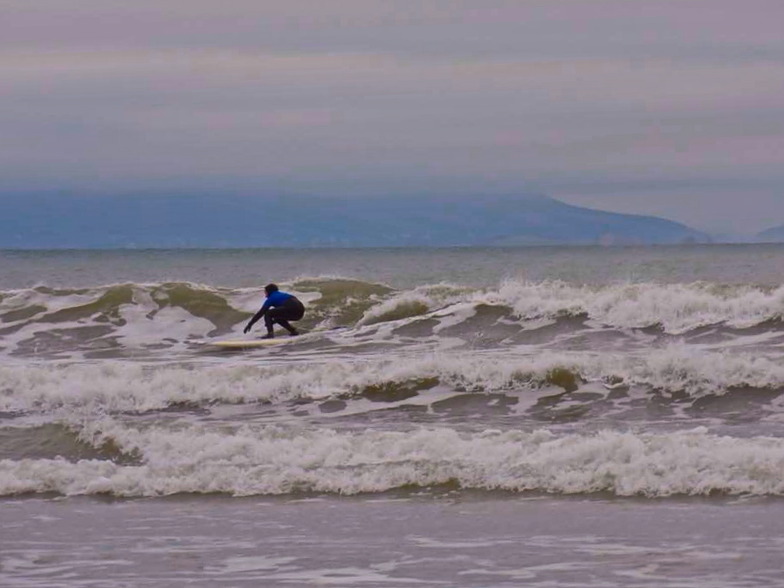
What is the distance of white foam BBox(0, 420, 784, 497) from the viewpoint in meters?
13.2

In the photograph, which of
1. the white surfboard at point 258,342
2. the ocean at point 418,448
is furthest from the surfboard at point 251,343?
the ocean at point 418,448

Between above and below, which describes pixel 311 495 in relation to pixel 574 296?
below

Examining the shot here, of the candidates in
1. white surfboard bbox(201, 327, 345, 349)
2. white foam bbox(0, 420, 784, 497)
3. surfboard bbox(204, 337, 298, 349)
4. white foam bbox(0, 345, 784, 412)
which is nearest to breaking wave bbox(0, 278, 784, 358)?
white surfboard bbox(201, 327, 345, 349)

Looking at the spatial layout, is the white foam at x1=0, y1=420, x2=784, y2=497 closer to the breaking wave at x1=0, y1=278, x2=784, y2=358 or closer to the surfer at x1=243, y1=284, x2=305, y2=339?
the breaking wave at x1=0, y1=278, x2=784, y2=358

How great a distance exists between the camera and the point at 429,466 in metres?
14.0

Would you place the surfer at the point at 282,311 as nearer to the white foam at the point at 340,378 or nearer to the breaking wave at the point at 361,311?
the breaking wave at the point at 361,311

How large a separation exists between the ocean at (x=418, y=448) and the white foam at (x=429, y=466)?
0.03m

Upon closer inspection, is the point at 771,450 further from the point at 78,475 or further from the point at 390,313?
the point at 390,313

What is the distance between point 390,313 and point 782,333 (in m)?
8.11

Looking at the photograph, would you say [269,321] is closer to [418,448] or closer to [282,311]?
[282,311]

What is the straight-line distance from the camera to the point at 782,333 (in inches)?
930

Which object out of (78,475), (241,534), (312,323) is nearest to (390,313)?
(312,323)

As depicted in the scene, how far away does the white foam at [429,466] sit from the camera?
1319cm

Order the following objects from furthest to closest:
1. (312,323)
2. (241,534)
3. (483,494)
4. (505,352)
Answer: (312,323)
(505,352)
(483,494)
(241,534)
